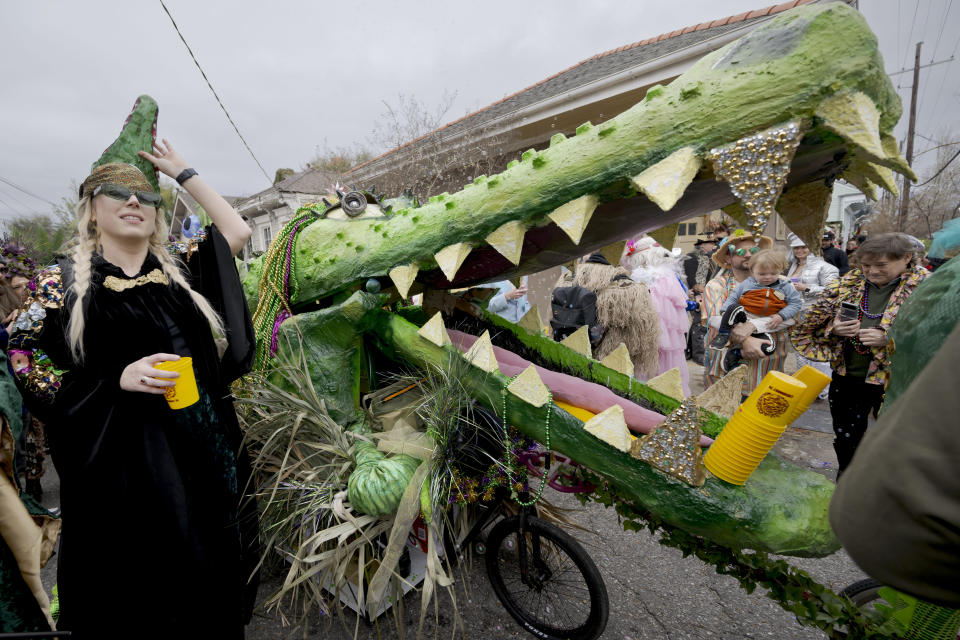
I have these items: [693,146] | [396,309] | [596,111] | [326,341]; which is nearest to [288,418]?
[326,341]

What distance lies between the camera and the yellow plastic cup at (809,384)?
116 cm

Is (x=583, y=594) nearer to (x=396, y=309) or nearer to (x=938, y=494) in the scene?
(x=396, y=309)

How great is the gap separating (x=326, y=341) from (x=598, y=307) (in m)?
2.79

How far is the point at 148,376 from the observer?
128 centimetres

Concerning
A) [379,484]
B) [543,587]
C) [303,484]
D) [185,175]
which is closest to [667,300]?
[543,587]

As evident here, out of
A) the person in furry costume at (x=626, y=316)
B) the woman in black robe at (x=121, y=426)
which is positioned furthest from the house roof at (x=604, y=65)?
the woman in black robe at (x=121, y=426)

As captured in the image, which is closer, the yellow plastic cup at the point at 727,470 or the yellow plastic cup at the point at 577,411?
the yellow plastic cup at the point at 727,470

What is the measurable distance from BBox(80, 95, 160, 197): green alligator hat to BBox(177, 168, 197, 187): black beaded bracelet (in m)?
0.10

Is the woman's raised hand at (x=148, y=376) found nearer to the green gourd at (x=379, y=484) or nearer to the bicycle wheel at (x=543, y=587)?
the green gourd at (x=379, y=484)

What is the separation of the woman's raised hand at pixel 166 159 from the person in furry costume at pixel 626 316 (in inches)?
128

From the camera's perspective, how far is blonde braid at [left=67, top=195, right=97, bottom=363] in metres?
1.33

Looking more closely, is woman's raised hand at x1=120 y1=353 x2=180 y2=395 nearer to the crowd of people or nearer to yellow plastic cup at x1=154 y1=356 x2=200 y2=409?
yellow plastic cup at x1=154 y1=356 x2=200 y2=409

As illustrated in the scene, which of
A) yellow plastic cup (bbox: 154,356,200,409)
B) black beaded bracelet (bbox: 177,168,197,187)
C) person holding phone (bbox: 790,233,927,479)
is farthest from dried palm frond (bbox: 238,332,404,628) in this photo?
person holding phone (bbox: 790,233,927,479)

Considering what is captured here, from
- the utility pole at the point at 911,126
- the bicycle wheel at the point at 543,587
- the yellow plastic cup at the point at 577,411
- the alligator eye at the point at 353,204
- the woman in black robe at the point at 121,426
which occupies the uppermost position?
the alligator eye at the point at 353,204
